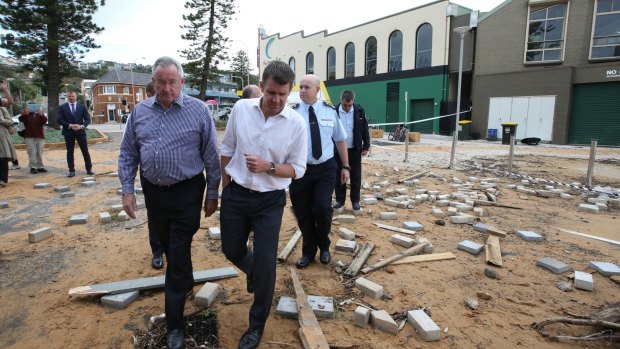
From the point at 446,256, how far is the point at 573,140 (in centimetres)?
2030

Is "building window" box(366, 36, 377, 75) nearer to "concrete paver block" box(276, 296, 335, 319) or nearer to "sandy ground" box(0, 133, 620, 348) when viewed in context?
"sandy ground" box(0, 133, 620, 348)

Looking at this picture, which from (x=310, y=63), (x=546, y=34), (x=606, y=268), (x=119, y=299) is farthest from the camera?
(x=310, y=63)

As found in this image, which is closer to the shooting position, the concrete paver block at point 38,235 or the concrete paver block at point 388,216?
the concrete paver block at point 38,235

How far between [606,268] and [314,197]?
3.21 m

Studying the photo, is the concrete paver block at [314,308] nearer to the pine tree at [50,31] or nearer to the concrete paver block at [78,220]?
the concrete paver block at [78,220]

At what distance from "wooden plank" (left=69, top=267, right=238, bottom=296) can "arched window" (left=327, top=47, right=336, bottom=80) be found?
31.3 meters

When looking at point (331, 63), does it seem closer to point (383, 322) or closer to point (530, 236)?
point (530, 236)

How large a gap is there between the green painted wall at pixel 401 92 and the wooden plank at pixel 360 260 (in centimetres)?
2276

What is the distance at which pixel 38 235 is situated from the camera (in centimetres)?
472

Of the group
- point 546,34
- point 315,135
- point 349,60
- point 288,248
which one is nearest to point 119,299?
point 288,248

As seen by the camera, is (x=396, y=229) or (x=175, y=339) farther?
(x=396, y=229)

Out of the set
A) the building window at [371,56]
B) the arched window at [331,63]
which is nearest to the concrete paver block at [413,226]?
the building window at [371,56]

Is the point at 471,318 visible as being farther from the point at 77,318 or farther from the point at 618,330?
the point at 77,318

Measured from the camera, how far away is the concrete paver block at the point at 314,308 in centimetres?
306
